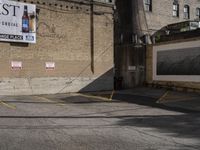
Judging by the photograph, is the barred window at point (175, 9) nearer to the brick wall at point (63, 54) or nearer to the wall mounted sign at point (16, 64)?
the brick wall at point (63, 54)

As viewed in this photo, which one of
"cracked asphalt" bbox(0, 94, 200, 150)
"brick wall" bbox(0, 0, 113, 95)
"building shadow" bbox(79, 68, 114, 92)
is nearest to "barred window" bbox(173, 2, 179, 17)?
"brick wall" bbox(0, 0, 113, 95)

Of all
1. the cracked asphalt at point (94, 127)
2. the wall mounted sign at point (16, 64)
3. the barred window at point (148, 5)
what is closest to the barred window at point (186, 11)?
the barred window at point (148, 5)

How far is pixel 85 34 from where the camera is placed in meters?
27.3

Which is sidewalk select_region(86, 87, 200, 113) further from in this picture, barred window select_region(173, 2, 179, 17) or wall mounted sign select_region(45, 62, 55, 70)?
barred window select_region(173, 2, 179, 17)

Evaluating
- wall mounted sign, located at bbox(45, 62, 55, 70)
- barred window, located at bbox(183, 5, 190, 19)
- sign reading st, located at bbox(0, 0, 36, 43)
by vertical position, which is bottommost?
wall mounted sign, located at bbox(45, 62, 55, 70)

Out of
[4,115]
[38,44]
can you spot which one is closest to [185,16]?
[38,44]

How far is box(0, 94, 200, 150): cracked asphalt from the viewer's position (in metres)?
10.4

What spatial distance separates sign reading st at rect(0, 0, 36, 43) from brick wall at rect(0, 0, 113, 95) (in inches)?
16.7

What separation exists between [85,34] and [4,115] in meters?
13.1

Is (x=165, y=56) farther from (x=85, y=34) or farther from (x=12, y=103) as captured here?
(x=12, y=103)

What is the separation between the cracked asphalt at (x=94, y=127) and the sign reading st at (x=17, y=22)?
537 cm

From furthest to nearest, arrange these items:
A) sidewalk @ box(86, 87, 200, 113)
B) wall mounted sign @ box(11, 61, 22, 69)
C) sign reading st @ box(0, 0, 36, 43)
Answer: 1. wall mounted sign @ box(11, 61, 22, 69)
2. sign reading st @ box(0, 0, 36, 43)
3. sidewalk @ box(86, 87, 200, 113)

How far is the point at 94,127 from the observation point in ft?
43.1

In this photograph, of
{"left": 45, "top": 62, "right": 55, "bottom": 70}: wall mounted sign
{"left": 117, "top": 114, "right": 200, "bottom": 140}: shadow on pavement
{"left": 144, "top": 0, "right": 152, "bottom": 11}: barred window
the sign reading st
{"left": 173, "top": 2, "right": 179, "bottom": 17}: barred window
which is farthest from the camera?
{"left": 173, "top": 2, "right": 179, "bottom": 17}: barred window
